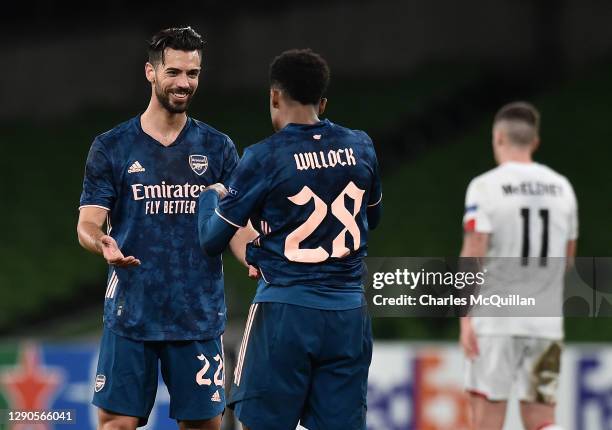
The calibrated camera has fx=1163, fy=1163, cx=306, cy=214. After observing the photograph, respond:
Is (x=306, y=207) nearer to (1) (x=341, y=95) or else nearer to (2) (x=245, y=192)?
(2) (x=245, y=192)

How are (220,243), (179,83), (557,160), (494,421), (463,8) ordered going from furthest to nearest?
(463,8)
(557,160)
(494,421)
(179,83)
(220,243)

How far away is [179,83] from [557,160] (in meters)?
9.27

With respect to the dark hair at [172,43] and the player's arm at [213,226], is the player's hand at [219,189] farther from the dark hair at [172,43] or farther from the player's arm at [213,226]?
the dark hair at [172,43]

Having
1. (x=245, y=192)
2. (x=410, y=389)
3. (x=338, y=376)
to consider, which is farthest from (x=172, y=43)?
(x=410, y=389)

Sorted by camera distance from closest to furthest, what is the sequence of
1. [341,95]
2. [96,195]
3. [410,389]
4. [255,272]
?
[255,272] → [96,195] → [410,389] → [341,95]

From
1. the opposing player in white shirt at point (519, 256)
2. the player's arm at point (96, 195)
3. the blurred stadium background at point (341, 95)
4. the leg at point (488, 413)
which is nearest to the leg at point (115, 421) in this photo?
the player's arm at point (96, 195)

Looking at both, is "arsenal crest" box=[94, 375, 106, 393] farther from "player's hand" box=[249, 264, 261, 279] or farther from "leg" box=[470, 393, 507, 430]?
"leg" box=[470, 393, 507, 430]

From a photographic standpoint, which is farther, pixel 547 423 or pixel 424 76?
pixel 424 76

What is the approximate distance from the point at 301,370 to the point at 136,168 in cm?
94

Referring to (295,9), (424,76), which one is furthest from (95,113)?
(424,76)

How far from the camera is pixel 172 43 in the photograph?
4043 millimetres

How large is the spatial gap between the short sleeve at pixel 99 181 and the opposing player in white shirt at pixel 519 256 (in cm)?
186

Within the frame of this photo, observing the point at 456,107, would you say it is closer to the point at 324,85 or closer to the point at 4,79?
the point at 4,79

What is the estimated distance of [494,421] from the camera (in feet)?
17.3
